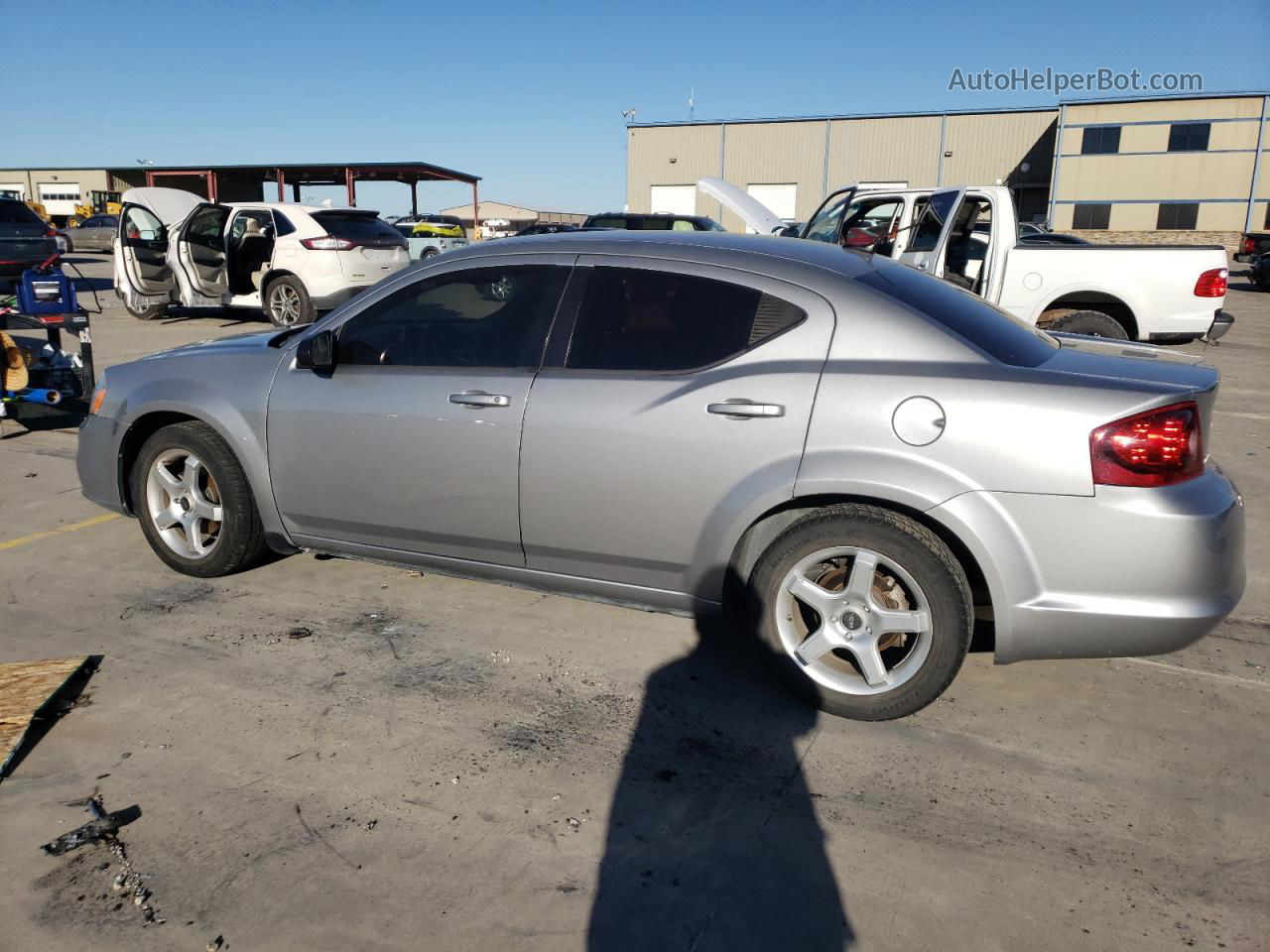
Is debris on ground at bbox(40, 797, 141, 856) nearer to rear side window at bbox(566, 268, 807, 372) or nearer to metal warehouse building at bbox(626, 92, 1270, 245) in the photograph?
rear side window at bbox(566, 268, 807, 372)

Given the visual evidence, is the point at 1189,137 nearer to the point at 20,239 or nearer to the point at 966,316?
the point at 20,239

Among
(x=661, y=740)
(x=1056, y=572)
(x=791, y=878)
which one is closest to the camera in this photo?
(x=791, y=878)

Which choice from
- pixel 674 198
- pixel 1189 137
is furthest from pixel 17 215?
pixel 1189 137

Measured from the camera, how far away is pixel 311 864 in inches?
96.2

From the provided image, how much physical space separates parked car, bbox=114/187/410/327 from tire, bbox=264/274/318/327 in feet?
0.04

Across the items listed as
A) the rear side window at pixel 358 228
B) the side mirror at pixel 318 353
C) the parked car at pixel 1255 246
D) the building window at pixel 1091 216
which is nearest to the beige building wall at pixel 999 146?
the building window at pixel 1091 216

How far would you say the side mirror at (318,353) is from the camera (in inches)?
151

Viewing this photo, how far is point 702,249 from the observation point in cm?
346

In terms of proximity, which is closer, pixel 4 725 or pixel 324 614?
pixel 4 725

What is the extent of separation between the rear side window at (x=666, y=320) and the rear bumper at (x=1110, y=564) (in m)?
0.91

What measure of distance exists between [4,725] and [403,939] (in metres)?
1.74

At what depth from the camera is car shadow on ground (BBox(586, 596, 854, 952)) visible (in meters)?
2.24

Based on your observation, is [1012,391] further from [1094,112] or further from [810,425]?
[1094,112]

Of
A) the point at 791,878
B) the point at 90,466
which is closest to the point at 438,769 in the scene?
the point at 791,878
